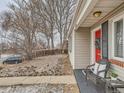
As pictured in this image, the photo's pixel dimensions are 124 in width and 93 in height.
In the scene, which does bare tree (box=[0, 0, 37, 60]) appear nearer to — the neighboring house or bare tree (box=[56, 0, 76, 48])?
bare tree (box=[56, 0, 76, 48])

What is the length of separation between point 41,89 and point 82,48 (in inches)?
178

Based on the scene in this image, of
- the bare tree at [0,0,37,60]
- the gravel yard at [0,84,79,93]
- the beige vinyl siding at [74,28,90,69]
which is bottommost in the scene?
the gravel yard at [0,84,79,93]

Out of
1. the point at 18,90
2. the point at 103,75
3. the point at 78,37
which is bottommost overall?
the point at 18,90

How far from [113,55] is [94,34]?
355 cm

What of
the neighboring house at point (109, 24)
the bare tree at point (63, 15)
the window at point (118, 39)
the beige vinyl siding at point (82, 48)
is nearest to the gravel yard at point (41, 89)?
the neighboring house at point (109, 24)

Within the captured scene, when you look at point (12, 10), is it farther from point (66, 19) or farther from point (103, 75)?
point (103, 75)

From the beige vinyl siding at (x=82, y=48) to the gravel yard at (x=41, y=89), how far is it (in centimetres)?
354

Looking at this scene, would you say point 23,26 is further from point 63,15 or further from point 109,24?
point 109,24

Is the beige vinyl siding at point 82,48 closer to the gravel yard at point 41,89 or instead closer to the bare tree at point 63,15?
the gravel yard at point 41,89

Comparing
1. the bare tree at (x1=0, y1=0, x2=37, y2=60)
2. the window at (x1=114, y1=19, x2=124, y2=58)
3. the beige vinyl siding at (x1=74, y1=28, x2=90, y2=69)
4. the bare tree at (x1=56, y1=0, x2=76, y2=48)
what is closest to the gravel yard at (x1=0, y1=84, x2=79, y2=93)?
the window at (x1=114, y1=19, x2=124, y2=58)

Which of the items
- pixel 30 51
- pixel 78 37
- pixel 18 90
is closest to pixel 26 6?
pixel 30 51

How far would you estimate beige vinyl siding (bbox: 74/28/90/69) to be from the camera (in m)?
9.73

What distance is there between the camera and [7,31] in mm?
20656

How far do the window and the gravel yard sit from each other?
1.67m
